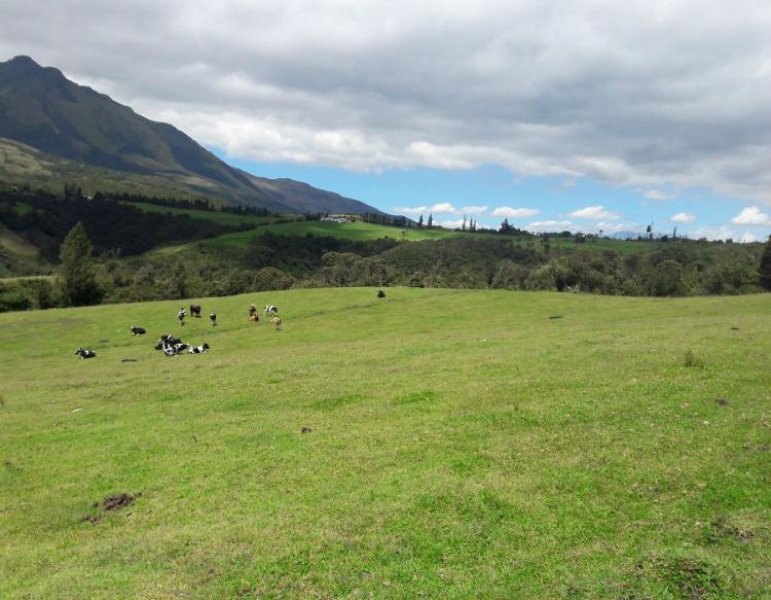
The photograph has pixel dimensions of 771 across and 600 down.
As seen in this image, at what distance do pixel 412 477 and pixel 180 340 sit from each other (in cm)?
4244

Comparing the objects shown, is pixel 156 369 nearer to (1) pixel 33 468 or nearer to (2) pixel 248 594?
(1) pixel 33 468

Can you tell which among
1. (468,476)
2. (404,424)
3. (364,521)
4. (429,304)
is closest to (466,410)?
(404,424)

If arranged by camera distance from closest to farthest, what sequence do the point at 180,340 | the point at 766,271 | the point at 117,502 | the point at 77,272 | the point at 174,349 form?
the point at 117,502 → the point at 174,349 → the point at 180,340 → the point at 77,272 → the point at 766,271

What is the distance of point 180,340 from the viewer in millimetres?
52281

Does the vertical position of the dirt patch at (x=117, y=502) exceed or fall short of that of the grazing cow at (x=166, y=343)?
it exceeds it

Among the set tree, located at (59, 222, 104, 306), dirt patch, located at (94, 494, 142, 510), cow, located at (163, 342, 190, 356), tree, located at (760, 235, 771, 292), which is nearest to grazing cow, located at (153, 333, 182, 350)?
cow, located at (163, 342, 190, 356)

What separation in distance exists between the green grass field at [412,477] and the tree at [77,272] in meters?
65.5

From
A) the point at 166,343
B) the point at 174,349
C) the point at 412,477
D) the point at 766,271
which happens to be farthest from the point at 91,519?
the point at 766,271

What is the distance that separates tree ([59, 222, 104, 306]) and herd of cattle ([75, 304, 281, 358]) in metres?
38.1

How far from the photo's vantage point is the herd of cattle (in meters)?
45.7

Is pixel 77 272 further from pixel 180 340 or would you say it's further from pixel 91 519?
pixel 91 519

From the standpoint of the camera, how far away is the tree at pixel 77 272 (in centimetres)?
8994

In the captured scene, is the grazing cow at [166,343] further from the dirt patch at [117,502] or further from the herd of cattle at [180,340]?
the dirt patch at [117,502]

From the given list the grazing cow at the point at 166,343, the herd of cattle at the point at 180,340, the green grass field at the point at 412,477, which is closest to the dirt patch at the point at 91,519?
the green grass field at the point at 412,477
